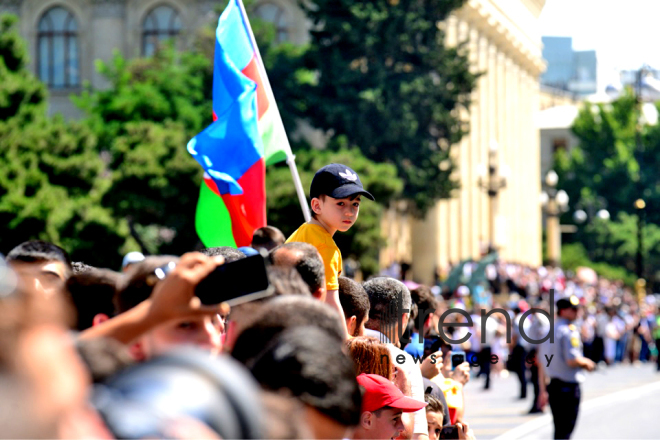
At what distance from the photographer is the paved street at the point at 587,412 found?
1424 centimetres

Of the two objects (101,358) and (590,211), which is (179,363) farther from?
(590,211)

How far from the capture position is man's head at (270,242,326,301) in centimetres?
396

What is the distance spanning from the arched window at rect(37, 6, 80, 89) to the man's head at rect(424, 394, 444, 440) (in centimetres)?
5154

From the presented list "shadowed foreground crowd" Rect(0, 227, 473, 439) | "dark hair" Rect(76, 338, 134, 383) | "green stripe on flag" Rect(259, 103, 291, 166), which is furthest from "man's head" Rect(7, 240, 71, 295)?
"green stripe on flag" Rect(259, 103, 291, 166)

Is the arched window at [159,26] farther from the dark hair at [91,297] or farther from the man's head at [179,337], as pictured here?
the man's head at [179,337]

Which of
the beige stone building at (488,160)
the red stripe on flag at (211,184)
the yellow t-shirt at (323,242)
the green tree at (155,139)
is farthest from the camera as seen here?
the beige stone building at (488,160)

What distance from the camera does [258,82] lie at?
31.4 feet

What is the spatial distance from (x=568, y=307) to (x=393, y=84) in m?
29.5

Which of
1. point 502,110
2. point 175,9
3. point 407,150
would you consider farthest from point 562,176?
point 407,150

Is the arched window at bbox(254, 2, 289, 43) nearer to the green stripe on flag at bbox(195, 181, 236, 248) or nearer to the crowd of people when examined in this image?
the green stripe on flag at bbox(195, 181, 236, 248)

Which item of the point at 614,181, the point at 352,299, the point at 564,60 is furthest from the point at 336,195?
the point at 564,60

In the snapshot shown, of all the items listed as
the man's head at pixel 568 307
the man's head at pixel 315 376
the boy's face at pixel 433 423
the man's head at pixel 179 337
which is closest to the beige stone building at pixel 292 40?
the man's head at pixel 568 307

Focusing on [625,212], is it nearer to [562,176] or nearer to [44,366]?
[562,176]

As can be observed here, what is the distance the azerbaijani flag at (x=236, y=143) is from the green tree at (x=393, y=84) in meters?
29.2
